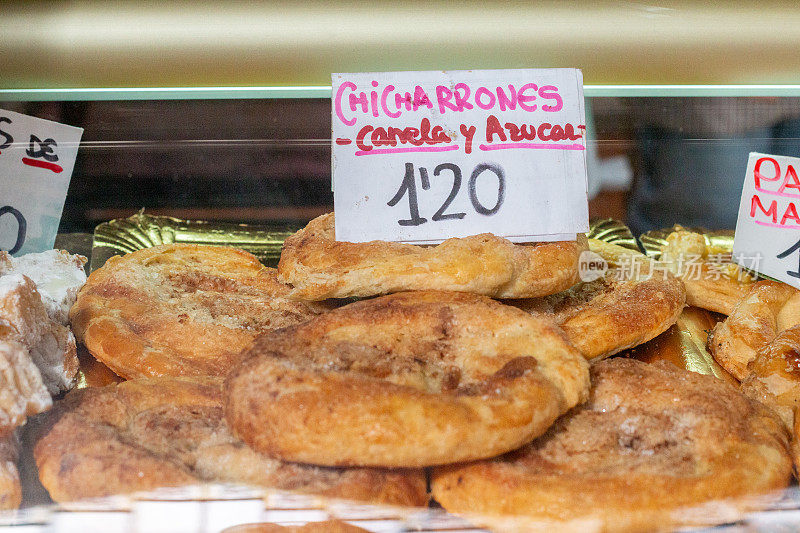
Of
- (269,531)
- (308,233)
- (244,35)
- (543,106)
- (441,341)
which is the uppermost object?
(244,35)

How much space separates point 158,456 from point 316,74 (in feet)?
3.88

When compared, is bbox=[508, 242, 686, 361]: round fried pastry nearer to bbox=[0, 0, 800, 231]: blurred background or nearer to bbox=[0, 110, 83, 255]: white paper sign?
bbox=[0, 0, 800, 231]: blurred background

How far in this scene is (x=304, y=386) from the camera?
1.22m

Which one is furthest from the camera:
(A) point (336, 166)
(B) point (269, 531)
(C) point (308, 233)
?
(C) point (308, 233)

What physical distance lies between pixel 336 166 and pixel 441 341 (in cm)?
60

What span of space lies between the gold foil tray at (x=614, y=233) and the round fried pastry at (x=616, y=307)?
28 cm

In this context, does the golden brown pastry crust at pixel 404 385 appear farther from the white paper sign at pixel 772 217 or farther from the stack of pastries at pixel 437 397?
the white paper sign at pixel 772 217

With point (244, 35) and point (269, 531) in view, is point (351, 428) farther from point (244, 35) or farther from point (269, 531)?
point (244, 35)

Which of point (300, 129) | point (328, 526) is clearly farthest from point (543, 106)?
point (328, 526)

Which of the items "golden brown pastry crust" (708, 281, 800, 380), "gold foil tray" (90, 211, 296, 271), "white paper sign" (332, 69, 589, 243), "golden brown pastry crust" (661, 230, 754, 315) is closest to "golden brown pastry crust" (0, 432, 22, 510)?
"white paper sign" (332, 69, 589, 243)

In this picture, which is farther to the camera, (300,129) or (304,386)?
(300,129)

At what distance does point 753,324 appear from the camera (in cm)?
199

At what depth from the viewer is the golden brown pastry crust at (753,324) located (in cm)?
193

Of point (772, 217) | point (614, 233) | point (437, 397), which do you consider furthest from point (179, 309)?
point (772, 217)
